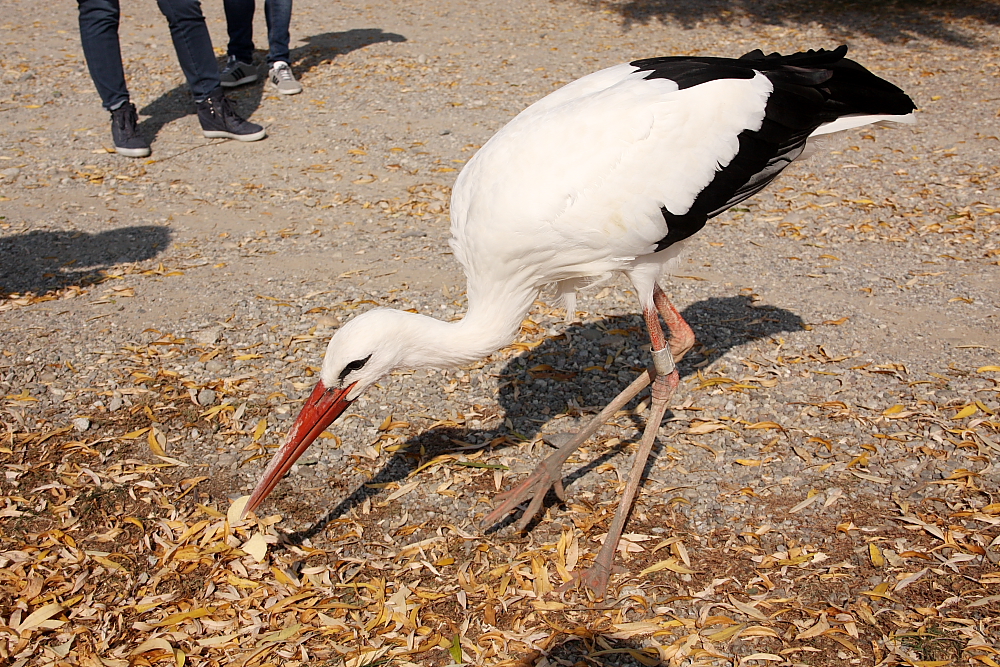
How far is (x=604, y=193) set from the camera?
10.2ft

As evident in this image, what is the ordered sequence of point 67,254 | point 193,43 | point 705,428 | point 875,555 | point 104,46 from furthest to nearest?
point 193,43 < point 104,46 < point 67,254 < point 705,428 < point 875,555

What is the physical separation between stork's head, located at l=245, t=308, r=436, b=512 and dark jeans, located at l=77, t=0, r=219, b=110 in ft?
16.2

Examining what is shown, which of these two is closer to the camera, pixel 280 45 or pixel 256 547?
pixel 256 547

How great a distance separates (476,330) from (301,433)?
32.6 inches

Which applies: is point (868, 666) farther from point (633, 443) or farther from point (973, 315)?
point (973, 315)

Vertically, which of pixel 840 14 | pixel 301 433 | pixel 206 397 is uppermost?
pixel 840 14

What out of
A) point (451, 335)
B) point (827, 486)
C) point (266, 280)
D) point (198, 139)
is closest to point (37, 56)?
point (198, 139)

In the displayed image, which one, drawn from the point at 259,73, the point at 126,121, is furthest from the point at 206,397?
the point at 259,73

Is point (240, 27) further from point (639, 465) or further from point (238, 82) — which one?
point (639, 465)

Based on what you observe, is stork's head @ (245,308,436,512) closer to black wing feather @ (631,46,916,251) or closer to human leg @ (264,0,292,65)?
black wing feather @ (631,46,916,251)

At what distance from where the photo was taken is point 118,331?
460cm

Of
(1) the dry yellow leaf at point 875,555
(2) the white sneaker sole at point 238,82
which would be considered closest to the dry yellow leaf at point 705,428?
(1) the dry yellow leaf at point 875,555

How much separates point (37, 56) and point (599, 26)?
23.9 feet

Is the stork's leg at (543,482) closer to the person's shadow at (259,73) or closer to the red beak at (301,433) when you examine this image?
the red beak at (301,433)
